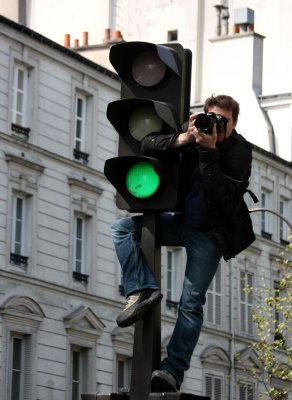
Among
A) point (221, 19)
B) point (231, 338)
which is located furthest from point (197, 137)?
point (221, 19)

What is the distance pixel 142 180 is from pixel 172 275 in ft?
122

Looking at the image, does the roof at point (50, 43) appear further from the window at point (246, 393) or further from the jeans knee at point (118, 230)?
the jeans knee at point (118, 230)

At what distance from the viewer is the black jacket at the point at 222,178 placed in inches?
409

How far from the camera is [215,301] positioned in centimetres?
5006

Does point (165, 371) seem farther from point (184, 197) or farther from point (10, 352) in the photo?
point (10, 352)

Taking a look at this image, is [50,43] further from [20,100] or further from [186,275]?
[186,275]

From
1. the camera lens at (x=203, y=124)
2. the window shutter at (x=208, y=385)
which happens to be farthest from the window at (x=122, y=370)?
the camera lens at (x=203, y=124)

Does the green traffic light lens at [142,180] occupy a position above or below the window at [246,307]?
below

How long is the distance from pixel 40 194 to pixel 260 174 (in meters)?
13.8

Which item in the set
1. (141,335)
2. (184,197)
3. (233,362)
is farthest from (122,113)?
(233,362)

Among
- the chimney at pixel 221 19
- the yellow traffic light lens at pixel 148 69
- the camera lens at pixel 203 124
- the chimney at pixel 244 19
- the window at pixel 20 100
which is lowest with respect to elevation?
the camera lens at pixel 203 124

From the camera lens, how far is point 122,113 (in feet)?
35.3

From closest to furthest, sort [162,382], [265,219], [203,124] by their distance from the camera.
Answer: [203,124]
[162,382]
[265,219]

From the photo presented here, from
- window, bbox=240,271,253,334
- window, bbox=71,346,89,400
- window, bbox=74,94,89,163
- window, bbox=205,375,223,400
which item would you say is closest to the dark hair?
window, bbox=71,346,89,400
